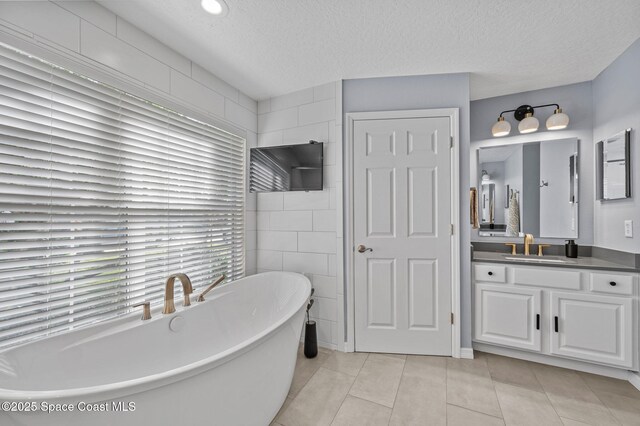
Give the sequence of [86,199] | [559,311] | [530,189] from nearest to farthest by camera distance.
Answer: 1. [86,199]
2. [559,311]
3. [530,189]

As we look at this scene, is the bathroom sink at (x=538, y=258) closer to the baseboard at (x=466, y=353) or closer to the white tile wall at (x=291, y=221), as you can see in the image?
the baseboard at (x=466, y=353)

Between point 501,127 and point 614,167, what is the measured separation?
0.86 meters

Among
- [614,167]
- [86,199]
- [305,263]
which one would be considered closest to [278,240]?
[305,263]

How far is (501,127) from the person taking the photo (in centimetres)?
251

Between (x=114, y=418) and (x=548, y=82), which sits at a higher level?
(x=548, y=82)

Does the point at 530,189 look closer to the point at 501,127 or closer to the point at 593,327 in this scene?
the point at 501,127

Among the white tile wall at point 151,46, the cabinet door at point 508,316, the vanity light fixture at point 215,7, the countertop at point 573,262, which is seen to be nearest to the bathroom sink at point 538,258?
the countertop at point 573,262

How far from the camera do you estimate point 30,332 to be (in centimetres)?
125

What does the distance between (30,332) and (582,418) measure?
3.01 m

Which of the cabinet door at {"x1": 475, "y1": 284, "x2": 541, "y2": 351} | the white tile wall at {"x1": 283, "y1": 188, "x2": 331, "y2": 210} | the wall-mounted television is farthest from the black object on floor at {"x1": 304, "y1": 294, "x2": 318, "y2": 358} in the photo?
the cabinet door at {"x1": 475, "y1": 284, "x2": 541, "y2": 351}

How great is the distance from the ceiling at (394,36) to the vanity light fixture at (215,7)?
0.03m

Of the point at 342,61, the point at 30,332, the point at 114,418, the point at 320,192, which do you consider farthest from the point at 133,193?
the point at 342,61

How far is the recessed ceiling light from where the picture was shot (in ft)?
4.81

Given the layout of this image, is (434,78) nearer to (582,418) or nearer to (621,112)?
(621,112)
